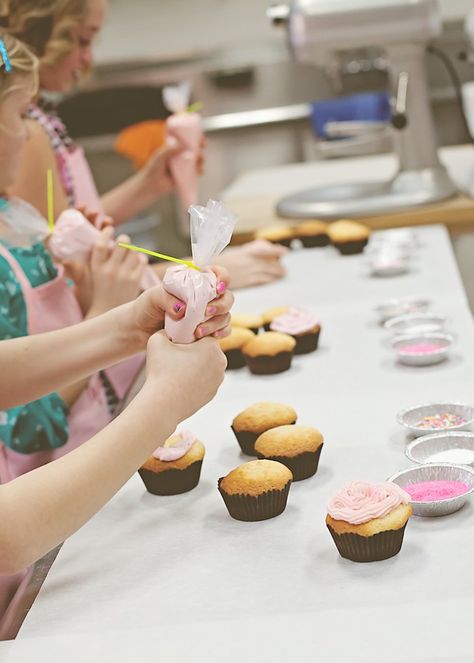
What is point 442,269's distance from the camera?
2.57 m

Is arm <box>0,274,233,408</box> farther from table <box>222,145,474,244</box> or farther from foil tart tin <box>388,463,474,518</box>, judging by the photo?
table <box>222,145,474,244</box>

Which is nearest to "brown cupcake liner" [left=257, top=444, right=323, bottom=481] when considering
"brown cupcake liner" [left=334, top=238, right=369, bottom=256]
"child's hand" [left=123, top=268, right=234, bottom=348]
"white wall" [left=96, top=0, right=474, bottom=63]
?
"child's hand" [left=123, top=268, right=234, bottom=348]

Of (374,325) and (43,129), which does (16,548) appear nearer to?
(374,325)

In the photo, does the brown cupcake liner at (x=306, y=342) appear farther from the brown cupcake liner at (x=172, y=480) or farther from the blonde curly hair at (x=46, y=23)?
the blonde curly hair at (x=46, y=23)

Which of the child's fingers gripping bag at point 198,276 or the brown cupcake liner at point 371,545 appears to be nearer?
the brown cupcake liner at point 371,545

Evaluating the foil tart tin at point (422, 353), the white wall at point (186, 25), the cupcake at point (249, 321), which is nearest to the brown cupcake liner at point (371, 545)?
the foil tart tin at point (422, 353)

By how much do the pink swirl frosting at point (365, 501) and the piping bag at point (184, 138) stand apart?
73.6 inches

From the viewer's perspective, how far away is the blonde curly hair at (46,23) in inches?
104

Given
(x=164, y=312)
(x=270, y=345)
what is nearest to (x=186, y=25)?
(x=270, y=345)

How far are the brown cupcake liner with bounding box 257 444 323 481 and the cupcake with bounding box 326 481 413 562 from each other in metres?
0.20

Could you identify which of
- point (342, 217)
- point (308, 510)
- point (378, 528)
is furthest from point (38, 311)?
point (342, 217)

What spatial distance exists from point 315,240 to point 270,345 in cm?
105

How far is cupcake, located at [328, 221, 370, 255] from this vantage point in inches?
112

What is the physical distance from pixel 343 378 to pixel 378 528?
28.2 inches
